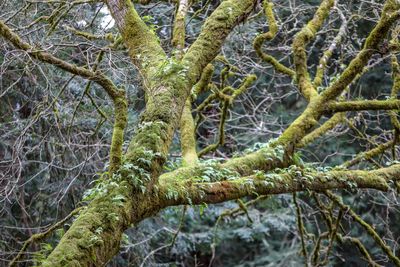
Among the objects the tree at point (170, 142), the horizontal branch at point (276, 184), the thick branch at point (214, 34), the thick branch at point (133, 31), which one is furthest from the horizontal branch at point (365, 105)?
the thick branch at point (133, 31)

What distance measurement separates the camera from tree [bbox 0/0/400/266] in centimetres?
223

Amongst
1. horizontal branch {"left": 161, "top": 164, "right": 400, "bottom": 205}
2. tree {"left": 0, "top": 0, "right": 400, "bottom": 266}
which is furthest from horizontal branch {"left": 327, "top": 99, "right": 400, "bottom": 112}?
horizontal branch {"left": 161, "top": 164, "right": 400, "bottom": 205}

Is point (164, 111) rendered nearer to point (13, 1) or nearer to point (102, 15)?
point (13, 1)

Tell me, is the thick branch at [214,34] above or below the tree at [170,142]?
above

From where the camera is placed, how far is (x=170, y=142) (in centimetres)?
270

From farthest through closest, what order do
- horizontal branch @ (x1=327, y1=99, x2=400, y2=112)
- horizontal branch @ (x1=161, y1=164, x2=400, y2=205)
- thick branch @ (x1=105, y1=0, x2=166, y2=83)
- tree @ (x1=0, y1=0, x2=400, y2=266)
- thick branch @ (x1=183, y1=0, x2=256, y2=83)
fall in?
horizontal branch @ (x1=327, y1=99, x2=400, y2=112)
thick branch @ (x1=105, y1=0, x2=166, y2=83)
thick branch @ (x1=183, y1=0, x2=256, y2=83)
horizontal branch @ (x1=161, y1=164, x2=400, y2=205)
tree @ (x1=0, y1=0, x2=400, y2=266)

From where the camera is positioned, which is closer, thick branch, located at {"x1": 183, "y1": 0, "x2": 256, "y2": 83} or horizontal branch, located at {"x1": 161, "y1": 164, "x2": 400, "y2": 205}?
horizontal branch, located at {"x1": 161, "y1": 164, "x2": 400, "y2": 205}

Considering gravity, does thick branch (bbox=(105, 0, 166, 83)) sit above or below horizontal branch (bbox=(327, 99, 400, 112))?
above

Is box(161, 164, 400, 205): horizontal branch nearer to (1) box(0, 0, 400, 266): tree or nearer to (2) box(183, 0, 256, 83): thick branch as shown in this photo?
(1) box(0, 0, 400, 266): tree

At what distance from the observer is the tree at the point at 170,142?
223 cm

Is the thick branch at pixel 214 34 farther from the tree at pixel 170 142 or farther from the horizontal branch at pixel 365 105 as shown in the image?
the horizontal branch at pixel 365 105

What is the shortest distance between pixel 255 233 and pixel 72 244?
9.86 m

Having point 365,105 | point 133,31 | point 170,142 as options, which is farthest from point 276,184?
point 133,31

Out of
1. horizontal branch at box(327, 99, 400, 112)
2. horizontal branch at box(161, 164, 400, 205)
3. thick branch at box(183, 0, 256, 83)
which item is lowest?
horizontal branch at box(161, 164, 400, 205)
